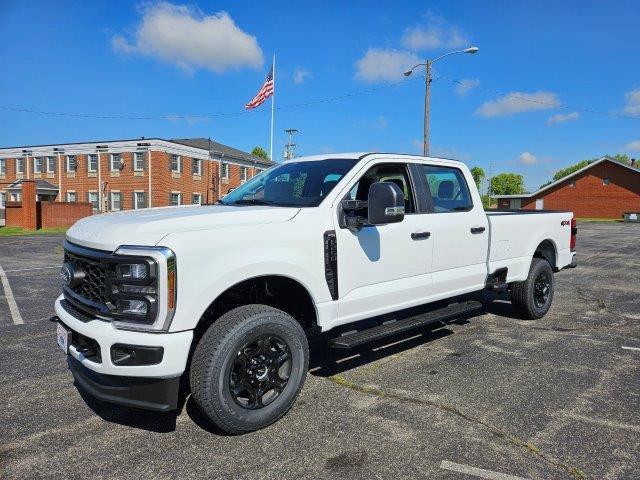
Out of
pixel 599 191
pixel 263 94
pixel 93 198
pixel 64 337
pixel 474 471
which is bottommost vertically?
pixel 474 471

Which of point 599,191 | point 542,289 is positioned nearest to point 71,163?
point 542,289

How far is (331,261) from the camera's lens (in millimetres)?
3730

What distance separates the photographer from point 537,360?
4805mm

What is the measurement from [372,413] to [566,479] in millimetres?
1321

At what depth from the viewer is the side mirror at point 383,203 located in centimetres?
367

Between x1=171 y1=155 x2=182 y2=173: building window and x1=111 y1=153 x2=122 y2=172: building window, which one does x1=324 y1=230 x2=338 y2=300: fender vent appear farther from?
x1=111 y1=153 x2=122 y2=172: building window

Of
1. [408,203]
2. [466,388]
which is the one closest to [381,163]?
[408,203]

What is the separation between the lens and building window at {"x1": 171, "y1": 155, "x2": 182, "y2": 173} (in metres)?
39.3

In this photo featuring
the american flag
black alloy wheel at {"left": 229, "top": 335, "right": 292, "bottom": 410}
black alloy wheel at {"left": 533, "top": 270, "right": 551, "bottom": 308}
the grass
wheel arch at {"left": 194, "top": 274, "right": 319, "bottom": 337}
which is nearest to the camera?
black alloy wheel at {"left": 229, "top": 335, "right": 292, "bottom": 410}

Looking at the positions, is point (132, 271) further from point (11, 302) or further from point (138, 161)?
point (138, 161)

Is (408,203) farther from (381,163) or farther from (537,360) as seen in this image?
(537,360)

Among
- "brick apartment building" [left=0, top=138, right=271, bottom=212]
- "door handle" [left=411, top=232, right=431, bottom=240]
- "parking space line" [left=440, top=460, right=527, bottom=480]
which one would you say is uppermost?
"brick apartment building" [left=0, top=138, right=271, bottom=212]

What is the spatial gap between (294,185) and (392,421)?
225 centimetres

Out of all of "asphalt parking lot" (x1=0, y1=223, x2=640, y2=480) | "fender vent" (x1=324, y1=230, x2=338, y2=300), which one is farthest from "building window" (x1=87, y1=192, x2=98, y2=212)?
"fender vent" (x1=324, y1=230, x2=338, y2=300)
